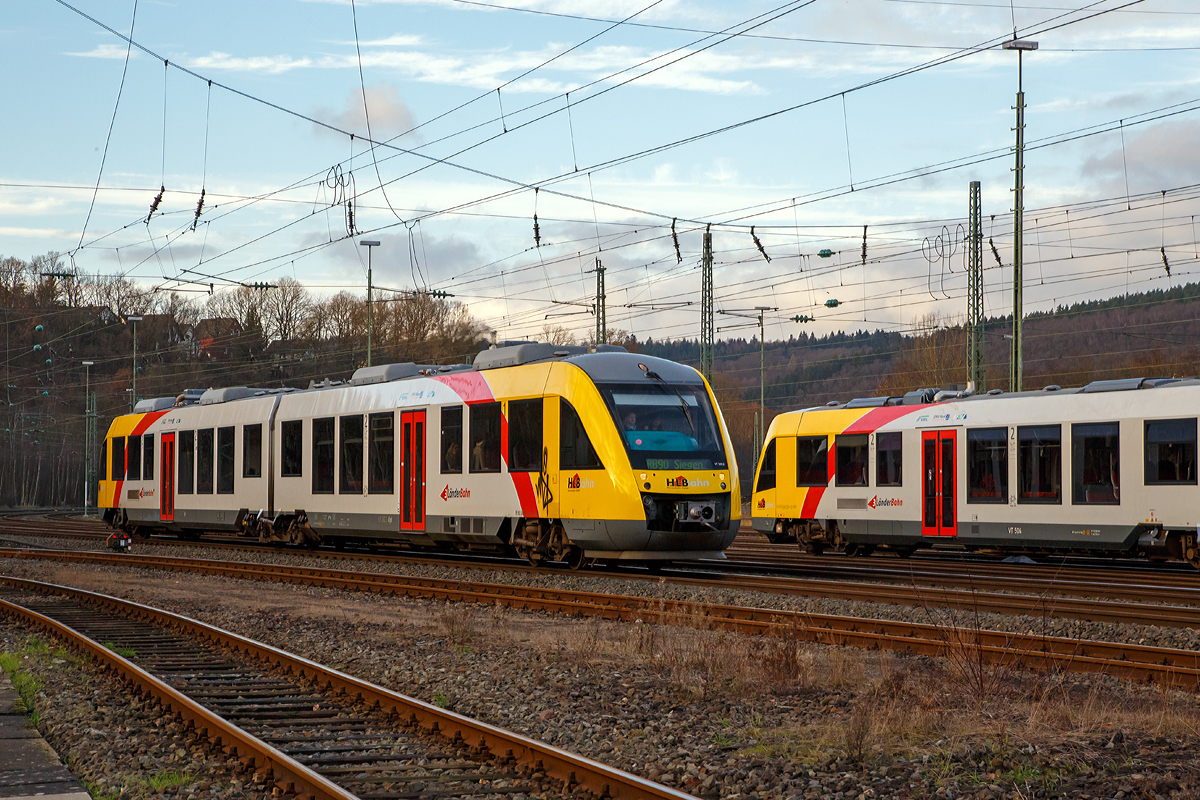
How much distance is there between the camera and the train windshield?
17672 mm

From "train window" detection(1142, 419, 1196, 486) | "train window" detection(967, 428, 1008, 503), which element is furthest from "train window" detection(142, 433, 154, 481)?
"train window" detection(1142, 419, 1196, 486)

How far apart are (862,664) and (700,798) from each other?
4.68 m

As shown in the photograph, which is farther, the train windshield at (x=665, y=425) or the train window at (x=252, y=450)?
the train window at (x=252, y=450)

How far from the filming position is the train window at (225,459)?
2870cm

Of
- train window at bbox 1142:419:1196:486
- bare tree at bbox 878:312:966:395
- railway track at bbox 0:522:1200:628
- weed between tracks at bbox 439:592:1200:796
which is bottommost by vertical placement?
railway track at bbox 0:522:1200:628

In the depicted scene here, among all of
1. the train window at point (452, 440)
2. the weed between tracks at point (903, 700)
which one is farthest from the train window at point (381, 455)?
the weed between tracks at point (903, 700)

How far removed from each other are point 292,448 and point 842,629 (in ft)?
53.9

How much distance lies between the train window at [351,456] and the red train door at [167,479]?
9.38 metres

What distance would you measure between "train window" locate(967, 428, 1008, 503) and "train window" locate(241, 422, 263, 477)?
15.4 metres

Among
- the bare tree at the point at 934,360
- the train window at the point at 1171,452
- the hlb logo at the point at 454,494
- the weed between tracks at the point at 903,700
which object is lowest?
the weed between tracks at the point at 903,700

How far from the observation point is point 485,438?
20.3 metres

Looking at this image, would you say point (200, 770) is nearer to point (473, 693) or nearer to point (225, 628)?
point (473, 693)

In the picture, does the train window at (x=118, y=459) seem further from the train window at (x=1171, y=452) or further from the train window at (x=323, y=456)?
the train window at (x=1171, y=452)

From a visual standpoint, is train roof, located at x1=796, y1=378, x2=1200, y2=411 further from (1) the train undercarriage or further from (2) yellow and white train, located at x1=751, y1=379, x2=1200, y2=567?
(1) the train undercarriage
